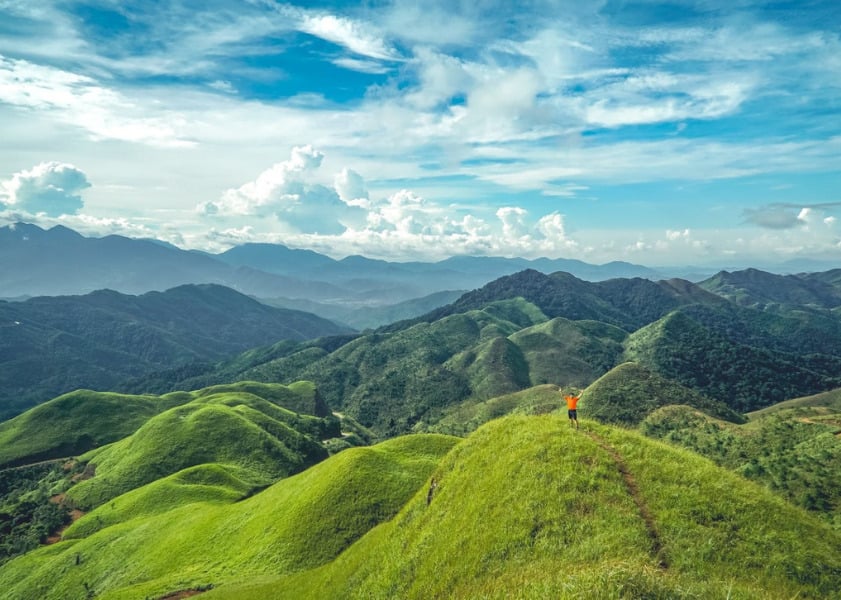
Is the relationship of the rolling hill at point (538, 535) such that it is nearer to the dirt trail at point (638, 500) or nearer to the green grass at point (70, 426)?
the dirt trail at point (638, 500)

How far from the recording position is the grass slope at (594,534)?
755 inches

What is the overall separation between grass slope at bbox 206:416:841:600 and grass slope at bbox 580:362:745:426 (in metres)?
118

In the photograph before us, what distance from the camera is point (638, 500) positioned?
24.3 metres

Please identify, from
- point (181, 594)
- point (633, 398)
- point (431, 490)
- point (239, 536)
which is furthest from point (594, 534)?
point (633, 398)

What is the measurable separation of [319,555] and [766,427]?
343 ft

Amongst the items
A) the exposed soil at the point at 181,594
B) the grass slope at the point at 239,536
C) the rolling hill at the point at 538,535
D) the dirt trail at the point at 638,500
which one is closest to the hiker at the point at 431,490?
the rolling hill at the point at 538,535

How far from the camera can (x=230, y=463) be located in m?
102

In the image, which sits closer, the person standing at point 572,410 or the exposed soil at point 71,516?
the person standing at point 572,410

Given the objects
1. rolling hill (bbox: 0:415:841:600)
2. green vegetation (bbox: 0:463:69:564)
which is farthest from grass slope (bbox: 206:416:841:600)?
green vegetation (bbox: 0:463:69:564)

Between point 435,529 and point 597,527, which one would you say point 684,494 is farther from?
point 435,529

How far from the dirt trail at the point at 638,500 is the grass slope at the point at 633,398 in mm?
117186

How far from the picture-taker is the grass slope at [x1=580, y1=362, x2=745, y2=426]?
140625 millimetres

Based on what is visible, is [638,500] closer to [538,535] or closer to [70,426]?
[538,535]

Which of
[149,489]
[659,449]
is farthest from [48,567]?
[659,449]
